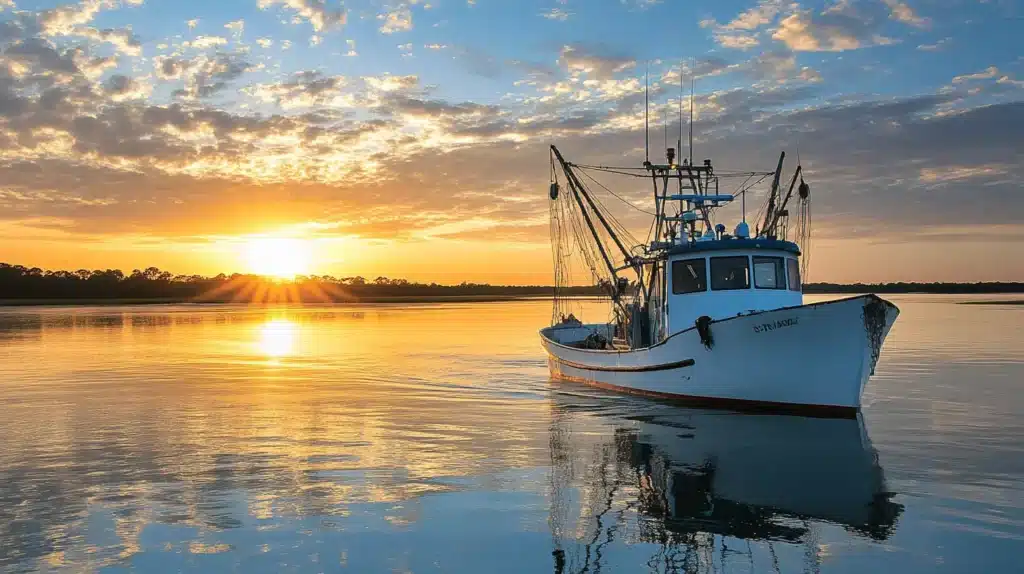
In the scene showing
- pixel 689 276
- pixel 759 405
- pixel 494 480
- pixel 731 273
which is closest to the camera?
pixel 494 480

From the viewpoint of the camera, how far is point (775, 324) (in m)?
18.4

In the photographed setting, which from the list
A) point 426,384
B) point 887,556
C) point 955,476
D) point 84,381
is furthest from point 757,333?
point 84,381

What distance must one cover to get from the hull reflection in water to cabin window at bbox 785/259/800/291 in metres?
4.96

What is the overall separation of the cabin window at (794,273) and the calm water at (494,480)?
3.94 m

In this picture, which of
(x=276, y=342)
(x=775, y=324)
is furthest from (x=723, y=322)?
(x=276, y=342)

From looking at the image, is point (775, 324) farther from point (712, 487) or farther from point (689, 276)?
point (712, 487)

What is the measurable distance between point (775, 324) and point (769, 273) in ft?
13.4

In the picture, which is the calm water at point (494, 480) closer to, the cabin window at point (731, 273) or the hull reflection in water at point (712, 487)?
the hull reflection in water at point (712, 487)

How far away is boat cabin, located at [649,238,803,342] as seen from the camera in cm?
2173

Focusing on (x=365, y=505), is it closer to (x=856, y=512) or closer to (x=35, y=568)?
(x=35, y=568)

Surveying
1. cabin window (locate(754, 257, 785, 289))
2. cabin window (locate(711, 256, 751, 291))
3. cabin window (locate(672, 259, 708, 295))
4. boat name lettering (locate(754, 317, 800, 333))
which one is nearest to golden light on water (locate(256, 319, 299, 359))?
cabin window (locate(672, 259, 708, 295))

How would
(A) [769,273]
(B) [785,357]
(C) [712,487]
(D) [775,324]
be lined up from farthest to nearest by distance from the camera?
1. (A) [769,273]
2. (B) [785,357]
3. (D) [775,324]
4. (C) [712,487]

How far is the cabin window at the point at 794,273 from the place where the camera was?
22.5 metres

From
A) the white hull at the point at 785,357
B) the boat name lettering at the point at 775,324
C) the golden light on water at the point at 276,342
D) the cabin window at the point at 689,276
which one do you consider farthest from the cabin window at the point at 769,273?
the golden light on water at the point at 276,342
